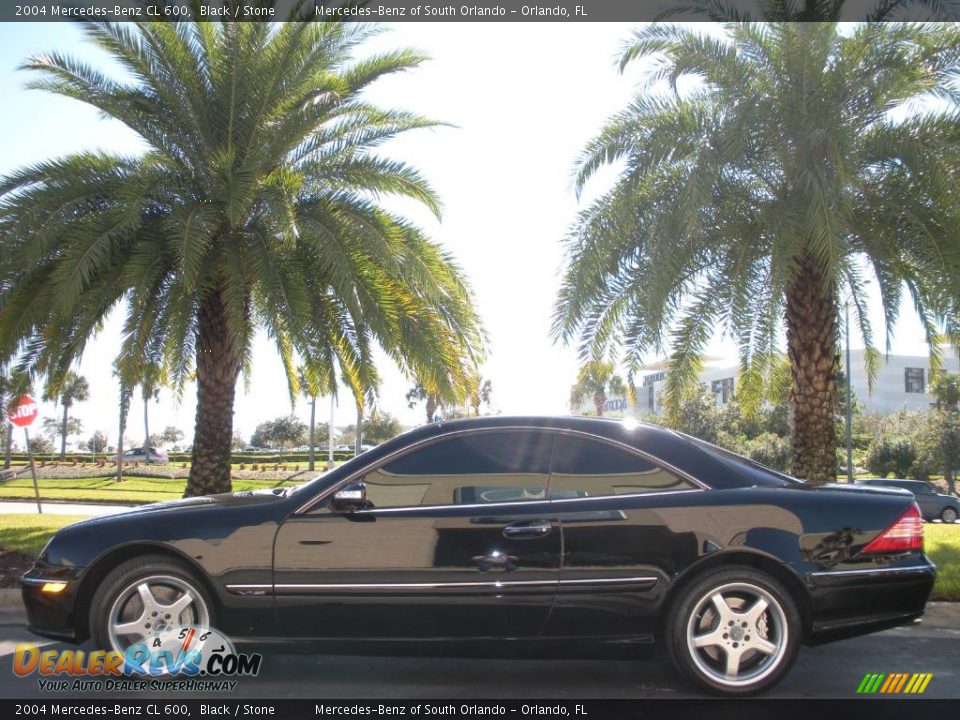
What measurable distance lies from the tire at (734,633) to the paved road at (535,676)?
203 millimetres

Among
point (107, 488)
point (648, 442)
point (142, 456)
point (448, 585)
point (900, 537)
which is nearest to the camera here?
point (448, 585)

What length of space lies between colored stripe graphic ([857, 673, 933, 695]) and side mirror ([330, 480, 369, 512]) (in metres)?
2.84

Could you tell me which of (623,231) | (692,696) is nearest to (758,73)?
(623,231)

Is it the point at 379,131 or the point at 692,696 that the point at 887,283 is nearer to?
the point at 379,131

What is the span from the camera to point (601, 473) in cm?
447

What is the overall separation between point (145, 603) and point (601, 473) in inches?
99.9

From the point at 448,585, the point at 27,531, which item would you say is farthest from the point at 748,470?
the point at 27,531

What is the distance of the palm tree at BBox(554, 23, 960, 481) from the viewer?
375 inches

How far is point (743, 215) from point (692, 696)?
8.03 m

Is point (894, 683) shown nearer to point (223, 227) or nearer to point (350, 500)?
point (350, 500)

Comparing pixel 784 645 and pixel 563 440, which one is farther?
pixel 563 440

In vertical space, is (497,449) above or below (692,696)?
above

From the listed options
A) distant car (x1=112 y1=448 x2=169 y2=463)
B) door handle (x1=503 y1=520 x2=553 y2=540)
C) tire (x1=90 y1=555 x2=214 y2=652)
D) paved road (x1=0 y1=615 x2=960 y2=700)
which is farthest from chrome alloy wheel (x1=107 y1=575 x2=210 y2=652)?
distant car (x1=112 y1=448 x2=169 y2=463)

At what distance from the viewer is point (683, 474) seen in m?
4.46
